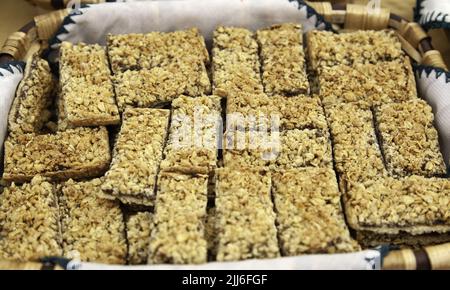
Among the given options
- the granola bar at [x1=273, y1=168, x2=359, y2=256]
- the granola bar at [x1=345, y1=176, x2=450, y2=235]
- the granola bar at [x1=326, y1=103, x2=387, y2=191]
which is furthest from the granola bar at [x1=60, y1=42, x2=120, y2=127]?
the granola bar at [x1=345, y1=176, x2=450, y2=235]

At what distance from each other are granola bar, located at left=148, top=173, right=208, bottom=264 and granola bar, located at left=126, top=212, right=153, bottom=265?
0.08 meters

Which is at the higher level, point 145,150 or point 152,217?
point 145,150

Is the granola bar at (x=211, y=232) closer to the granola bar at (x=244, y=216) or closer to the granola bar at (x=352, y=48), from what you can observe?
the granola bar at (x=244, y=216)

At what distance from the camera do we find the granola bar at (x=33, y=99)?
7.20ft

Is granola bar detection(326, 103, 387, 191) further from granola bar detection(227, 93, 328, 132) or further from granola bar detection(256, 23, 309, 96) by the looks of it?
granola bar detection(256, 23, 309, 96)

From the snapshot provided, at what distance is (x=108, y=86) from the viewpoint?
88.1 inches

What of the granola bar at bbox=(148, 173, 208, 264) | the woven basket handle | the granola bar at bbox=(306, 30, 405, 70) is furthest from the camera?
the woven basket handle

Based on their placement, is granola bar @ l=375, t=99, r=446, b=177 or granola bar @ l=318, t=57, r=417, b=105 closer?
granola bar @ l=375, t=99, r=446, b=177

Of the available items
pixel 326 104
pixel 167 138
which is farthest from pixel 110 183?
pixel 326 104

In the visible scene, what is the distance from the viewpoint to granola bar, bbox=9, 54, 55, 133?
2193 millimetres
